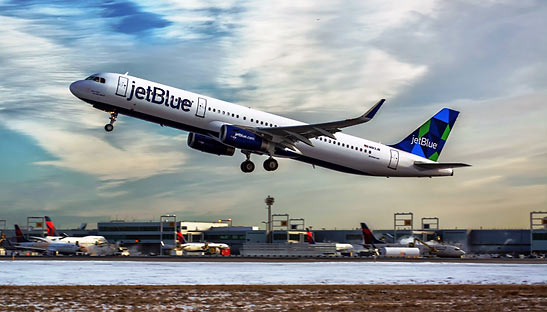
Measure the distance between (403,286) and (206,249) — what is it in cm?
8991

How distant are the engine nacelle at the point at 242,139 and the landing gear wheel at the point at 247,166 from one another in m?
3.85

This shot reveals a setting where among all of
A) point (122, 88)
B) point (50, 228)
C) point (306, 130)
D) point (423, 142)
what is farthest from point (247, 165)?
point (50, 228)

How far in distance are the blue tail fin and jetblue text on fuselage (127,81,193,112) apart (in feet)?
87.2

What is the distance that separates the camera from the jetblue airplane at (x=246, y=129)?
173 ft

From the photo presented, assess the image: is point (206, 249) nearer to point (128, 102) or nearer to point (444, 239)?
point (444, 239)

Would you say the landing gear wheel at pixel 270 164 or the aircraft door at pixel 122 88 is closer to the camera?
the aircraft door at pixel 122 88

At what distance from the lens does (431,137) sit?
239 ft

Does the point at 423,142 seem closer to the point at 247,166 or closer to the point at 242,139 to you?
the point at 247,166

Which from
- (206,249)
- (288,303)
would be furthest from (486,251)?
(288,303)

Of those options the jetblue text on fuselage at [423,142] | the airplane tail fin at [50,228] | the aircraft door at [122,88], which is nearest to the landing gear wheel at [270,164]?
the aircraft door at [122,88]

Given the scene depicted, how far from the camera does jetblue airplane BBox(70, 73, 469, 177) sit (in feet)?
173

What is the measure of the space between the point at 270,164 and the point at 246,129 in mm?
5882

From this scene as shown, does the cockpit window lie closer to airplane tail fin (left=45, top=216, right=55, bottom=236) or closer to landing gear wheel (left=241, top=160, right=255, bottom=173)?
landing gear wheel (left=241, top=160, right=255, bottom=173)

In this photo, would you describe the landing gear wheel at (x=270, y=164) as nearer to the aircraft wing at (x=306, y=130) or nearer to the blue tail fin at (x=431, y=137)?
the aircraft wing at (x=306, y=130)
